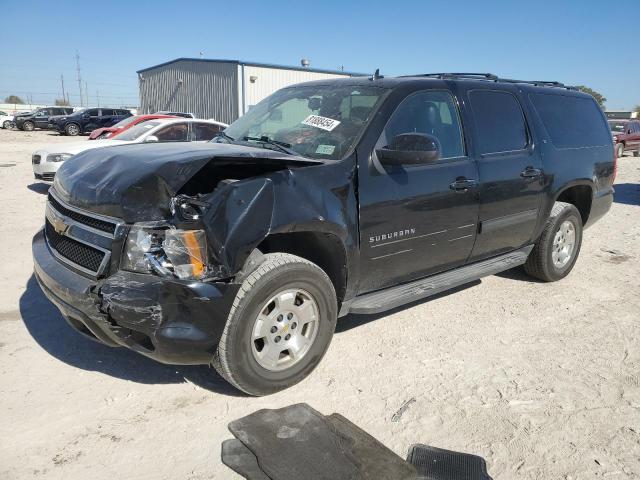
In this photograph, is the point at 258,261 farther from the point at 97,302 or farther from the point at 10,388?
the point at 10,388

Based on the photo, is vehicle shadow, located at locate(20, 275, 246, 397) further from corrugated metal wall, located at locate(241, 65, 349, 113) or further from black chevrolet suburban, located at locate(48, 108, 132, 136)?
black chevrolet suburban, located at locate(48, 108, 132, 136)

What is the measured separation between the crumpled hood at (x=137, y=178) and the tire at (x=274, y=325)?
0.62 meters

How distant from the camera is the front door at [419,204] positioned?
11.4 feet

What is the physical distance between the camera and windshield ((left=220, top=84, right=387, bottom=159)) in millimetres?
3545

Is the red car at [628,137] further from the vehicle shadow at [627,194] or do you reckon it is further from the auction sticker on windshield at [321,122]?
the auction sticker on windshield at [321,122]

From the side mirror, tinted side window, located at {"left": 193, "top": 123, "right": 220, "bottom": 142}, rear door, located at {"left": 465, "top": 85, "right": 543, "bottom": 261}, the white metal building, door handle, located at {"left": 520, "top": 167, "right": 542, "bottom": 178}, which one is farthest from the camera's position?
the white metal building

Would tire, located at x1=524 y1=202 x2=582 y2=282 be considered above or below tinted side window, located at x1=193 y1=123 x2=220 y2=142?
below

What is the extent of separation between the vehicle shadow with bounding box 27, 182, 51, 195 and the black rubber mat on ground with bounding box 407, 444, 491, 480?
30.4 ft

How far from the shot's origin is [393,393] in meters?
3.23

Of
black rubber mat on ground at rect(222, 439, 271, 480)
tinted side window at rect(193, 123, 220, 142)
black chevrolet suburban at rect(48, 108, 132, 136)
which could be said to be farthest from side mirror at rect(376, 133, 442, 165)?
black chevrolet suburban at rect(48, 108, 132, 136)

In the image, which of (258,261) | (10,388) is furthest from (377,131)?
(10,388)

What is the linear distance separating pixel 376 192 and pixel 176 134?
8387 millimetres

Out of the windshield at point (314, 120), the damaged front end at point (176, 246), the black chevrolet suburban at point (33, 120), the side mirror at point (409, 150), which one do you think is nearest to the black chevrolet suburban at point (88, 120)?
the black chevrolet suburban at point (33, 120)

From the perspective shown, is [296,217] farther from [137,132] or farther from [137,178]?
[137,132]
